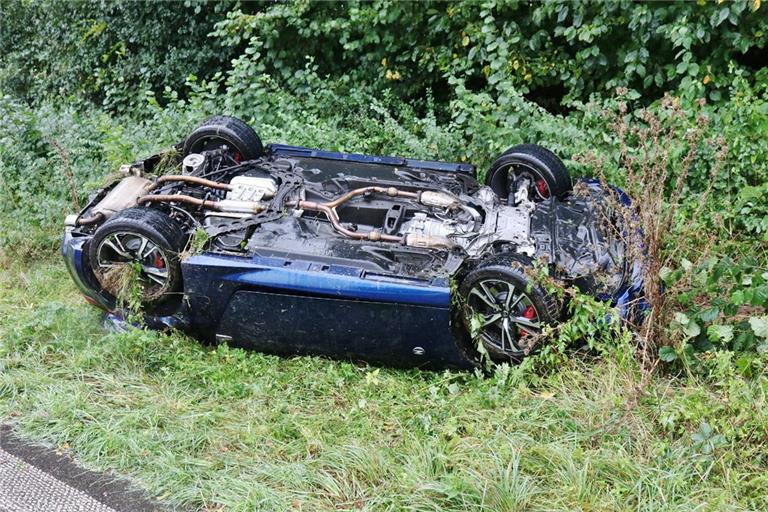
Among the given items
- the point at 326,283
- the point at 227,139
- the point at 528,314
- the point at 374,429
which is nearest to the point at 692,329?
the point at 528,314

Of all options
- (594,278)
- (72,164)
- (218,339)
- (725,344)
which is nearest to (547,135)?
(594,278)

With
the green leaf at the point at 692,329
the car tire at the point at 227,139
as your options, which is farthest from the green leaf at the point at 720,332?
the car tire at the point at 227,139

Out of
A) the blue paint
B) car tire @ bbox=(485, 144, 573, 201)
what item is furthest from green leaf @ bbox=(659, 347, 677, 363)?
car tire @ bbox=(485, 144, 573, 201)

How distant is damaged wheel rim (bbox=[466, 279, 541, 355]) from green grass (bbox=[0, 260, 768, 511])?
0.22 m

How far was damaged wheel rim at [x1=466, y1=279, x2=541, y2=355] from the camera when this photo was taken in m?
4.57

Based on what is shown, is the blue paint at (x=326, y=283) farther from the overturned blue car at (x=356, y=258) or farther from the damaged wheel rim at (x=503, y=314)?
the damaged wheel rim at (x=503, y=314)

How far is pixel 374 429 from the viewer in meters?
4.34

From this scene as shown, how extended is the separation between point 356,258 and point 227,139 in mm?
1988

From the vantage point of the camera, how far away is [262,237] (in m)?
5.05

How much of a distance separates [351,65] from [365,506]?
681 cm

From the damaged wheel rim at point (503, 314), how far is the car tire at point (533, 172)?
145 centimetres

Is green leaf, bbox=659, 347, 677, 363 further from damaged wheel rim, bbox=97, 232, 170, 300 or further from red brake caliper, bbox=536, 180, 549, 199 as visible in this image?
damaged wheel rim, bbox=97, 232, 170, 300

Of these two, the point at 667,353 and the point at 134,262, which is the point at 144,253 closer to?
the point at 134,262

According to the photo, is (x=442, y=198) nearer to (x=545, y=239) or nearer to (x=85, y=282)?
(x=545, y=239)
